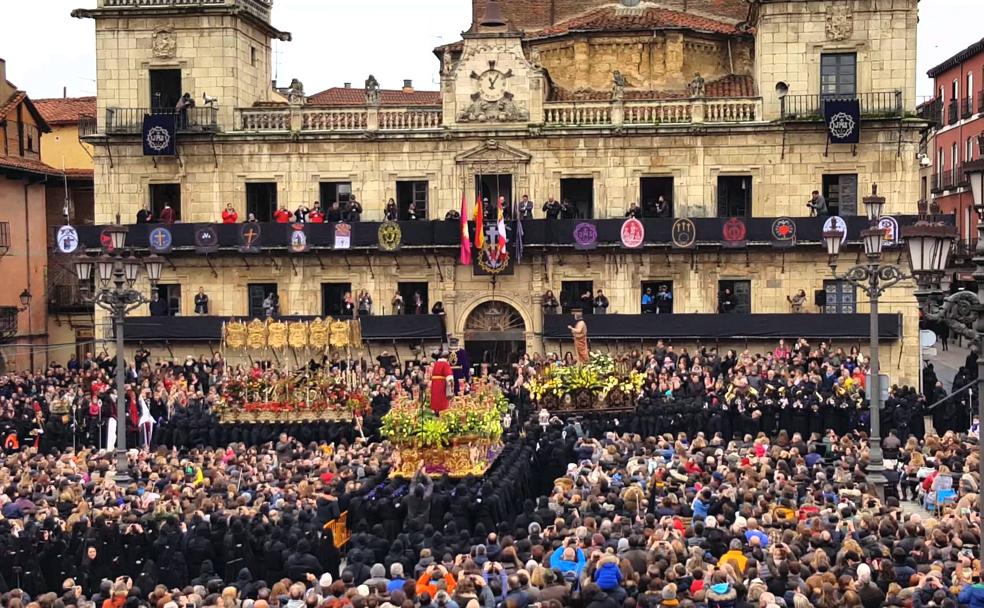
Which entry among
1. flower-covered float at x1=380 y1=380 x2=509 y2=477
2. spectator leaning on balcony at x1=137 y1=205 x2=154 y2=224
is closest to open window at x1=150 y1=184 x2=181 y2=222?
spectator leaning on balcony at x1=137 y1=205 x2=154 y2=224

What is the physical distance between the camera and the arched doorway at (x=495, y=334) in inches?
1718

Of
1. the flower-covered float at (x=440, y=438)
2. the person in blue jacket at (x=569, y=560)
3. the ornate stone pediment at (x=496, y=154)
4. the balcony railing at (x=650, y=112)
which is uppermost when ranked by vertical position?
the balcony railing at (x=650, y=112)

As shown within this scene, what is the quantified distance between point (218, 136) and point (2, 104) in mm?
10584

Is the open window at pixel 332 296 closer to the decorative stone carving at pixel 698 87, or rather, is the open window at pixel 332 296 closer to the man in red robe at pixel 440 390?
the decorative stone carving at pixel 698 87

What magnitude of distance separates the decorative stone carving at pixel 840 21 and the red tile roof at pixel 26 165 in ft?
91.8

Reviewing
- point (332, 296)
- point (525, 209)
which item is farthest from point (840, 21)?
point (332, 296)

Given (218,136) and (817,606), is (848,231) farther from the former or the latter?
(817,606)

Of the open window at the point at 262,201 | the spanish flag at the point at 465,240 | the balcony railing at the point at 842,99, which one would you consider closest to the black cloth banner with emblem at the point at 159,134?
the open window at the point at 262,201

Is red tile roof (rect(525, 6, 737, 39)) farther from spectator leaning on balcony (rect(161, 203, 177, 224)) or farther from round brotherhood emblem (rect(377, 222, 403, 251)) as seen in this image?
spectator leaning on balcony (rect(161, 203, 177, 224))

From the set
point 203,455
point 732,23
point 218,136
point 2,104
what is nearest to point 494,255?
point 218,136

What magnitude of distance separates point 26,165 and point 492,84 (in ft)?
60.1

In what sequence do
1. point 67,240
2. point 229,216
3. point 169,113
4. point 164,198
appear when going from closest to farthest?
point 229,216
point 67,240
point 169,113
point 164,198

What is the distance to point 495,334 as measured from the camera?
43.8 metres

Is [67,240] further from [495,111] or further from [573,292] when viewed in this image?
[573,292]
